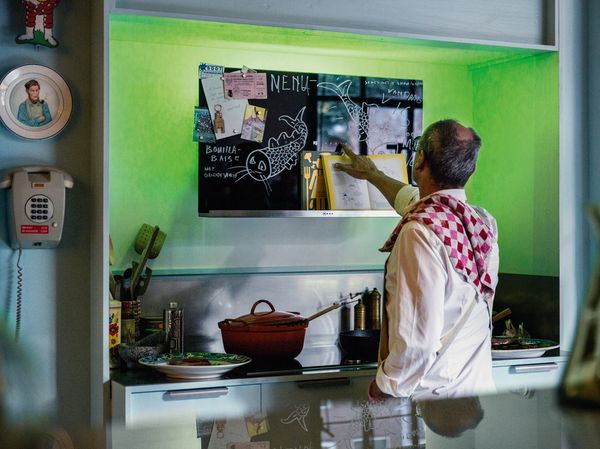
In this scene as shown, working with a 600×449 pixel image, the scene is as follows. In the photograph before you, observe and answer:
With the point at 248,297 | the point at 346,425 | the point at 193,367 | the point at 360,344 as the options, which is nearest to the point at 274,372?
the point at 193,367

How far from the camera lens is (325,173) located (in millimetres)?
4102

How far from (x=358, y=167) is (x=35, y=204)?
155 cm

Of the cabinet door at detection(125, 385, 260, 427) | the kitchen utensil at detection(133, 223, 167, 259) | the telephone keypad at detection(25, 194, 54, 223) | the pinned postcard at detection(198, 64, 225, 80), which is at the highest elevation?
the pinned postcard at detection(198, 64, 225, 80)

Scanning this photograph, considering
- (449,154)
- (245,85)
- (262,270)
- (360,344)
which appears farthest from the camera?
(262,270)

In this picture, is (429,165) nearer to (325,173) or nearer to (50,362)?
(325,173)

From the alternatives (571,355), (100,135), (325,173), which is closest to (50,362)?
(100,135)

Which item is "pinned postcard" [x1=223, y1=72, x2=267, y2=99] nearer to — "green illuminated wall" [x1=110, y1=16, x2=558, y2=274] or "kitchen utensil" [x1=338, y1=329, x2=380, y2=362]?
"green illuminated wall" [x1=110, y1=16, x2=558, y2=274]

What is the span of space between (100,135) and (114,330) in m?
0.76

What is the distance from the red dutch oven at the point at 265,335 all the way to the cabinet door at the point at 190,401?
27 centimetres

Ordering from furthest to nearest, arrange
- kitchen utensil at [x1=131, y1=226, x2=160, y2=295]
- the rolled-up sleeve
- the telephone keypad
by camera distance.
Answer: kitchen utensil at [x1=131, y1=226, x2=160, y2=295] → the telephone keypad → the rolled-up sleeve

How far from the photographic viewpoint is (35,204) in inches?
127

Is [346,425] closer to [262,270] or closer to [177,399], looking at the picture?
[177,399]

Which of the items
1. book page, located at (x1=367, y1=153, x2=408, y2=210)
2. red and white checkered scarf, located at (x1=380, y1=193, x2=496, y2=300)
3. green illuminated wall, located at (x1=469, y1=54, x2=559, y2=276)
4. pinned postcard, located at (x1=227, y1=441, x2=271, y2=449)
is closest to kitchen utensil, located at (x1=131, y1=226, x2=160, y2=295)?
book page, located at (x1=367, y1=153, x2=408, y2=210)

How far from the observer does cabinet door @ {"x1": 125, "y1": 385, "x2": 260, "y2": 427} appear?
317 centimetres
